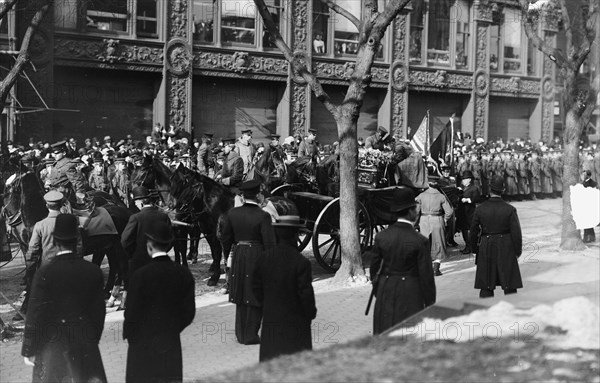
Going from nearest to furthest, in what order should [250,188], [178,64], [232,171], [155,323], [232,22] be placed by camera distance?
[155,323] < [250,188] < [232,171] < [178,64] < [232,22]

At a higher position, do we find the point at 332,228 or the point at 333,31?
the point at 333,31

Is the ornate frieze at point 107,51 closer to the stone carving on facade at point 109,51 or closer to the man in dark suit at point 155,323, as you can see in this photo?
the stone carving on facade at point 109,51

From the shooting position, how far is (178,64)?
27188mm

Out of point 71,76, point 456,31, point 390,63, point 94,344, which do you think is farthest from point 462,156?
point 94,344

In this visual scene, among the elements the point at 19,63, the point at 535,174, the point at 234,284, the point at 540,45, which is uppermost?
the point at 540,45

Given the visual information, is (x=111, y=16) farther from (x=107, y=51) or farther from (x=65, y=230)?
(x=65, y=230)

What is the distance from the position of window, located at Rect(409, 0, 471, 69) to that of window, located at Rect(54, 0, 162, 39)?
37.6 ft

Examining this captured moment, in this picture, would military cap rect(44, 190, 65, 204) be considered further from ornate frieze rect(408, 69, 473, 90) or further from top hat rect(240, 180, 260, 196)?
ornate frieze rect(408, 69, 473, 90)

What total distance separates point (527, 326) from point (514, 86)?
3429 cm

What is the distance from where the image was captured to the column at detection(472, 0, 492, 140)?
35.6 m

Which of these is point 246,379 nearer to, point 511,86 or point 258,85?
point 258,85

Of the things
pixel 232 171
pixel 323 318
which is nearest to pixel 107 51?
pixel 232 171

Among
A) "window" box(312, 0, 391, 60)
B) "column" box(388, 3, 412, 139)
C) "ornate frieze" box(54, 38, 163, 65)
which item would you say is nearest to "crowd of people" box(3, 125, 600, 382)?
"ornate frieze" box(54, 38, 163, 65)

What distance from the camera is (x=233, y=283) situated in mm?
9797
